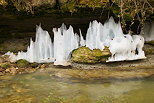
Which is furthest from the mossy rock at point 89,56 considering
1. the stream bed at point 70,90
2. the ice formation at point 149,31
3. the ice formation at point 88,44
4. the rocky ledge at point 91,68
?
the ice formation at point 149,31

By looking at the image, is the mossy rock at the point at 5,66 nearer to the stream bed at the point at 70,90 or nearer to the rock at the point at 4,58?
the rock at the point at 4,58

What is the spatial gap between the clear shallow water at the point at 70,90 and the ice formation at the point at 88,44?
1.28m

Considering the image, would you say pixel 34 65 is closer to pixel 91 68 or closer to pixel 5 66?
pixel 5 66

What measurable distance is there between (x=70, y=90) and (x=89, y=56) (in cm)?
214

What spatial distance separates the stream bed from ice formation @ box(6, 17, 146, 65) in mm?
1220

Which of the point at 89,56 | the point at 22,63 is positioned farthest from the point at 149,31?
the point at 22,63

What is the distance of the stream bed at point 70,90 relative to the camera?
17.0 ft

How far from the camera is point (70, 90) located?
585cm

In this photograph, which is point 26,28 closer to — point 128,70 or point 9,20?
point 9,20

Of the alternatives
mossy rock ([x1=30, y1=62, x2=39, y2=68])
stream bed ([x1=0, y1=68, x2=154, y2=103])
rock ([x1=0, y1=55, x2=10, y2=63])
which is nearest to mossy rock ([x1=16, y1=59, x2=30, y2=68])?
mossy rock ([x1=30, y1=62, x2=39, y2=68])

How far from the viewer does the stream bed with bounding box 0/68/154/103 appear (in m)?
5.18

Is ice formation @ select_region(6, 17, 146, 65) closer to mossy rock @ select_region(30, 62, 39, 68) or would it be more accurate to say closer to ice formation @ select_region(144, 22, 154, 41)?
mossy rock @ select_region(30, 62, 39, 68)

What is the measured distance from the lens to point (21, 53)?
8328 millimetres

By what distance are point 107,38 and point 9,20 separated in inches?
135
